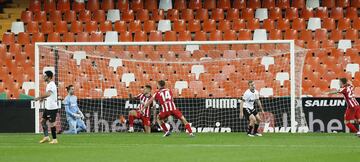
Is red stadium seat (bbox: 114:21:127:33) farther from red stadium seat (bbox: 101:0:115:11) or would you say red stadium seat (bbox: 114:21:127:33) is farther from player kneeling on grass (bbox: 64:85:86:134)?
player kneeling on grass (bbox: 64:85:86:134)

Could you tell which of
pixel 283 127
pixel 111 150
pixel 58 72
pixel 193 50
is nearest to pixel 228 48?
pixel 193 50

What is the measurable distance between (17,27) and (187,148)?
15.7 metres

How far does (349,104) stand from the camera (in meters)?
27.5

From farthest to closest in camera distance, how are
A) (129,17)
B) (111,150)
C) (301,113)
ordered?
(129,17) < (301,113) < (111,150)

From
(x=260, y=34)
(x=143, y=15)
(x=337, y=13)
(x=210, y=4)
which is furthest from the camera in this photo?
(x=210, y=4)

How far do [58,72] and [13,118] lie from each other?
6.73 ft

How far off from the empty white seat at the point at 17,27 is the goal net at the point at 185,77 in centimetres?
410

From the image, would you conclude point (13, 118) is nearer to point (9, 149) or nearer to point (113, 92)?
point (113, 92)

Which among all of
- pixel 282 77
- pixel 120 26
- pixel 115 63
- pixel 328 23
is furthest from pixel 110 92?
pixel 328 23

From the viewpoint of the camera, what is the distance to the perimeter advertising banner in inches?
1187

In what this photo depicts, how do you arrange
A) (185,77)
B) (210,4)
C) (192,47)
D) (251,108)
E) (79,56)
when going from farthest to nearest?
(210,4)
(192,47)
(185,77)
(79,56)
(251,108)

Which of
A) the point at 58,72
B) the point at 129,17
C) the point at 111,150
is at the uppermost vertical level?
the point at 129,17

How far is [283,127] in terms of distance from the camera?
3025cm

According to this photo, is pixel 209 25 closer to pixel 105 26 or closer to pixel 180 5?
pixel 180 5
